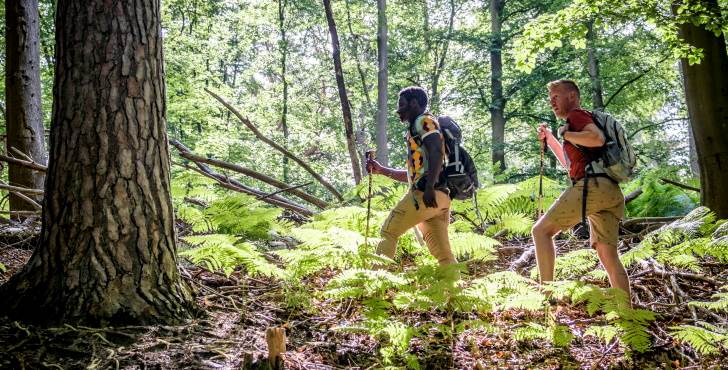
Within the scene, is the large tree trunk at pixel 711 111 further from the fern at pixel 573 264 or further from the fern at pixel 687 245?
the fern at pixel 573 264

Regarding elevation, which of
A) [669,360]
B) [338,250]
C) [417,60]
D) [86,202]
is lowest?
[669,360]

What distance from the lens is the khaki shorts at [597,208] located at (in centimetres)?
389

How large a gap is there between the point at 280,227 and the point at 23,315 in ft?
11.0

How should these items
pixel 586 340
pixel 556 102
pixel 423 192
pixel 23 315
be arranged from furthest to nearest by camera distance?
pixel 423 192, pixel 556 102, pixel 586 340, pixel 23 315

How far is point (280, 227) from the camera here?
6.07m

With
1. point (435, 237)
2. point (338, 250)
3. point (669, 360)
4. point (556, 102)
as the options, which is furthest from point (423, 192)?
point (669, 360)

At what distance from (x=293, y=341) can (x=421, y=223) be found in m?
1.90

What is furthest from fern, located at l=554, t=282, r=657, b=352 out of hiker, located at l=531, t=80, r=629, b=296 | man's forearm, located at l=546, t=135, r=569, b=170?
man's forearm, located at l=546, t=135, r=569, b=170

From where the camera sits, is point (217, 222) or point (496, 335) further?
point (217, 222)

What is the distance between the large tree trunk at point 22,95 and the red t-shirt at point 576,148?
22.1 feet

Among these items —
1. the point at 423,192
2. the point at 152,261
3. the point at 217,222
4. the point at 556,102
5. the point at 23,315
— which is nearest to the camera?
the point at 23,315

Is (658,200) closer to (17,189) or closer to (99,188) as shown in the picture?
(99,188)

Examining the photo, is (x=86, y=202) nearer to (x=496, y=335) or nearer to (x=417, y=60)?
(x=496, y=335)

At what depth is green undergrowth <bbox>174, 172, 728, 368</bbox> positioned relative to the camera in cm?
311
